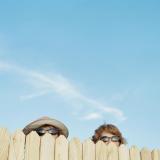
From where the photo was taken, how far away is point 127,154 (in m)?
5.73

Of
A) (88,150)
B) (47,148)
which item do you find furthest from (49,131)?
(47,148)

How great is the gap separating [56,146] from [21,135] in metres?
0.46


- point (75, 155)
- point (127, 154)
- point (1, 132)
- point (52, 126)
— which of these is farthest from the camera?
point (52, 126)

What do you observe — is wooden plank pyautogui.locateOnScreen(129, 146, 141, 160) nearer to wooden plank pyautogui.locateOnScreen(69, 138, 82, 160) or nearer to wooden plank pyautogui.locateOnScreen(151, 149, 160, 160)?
wooden plank pyautogui.locateOnScreen(151, 149, 160, 160)

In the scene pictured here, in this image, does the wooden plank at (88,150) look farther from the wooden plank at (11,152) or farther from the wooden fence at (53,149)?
the wooden plank at (11,152)

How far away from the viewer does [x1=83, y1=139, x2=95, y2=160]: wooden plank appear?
17.8 feet

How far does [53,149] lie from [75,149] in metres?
0.29

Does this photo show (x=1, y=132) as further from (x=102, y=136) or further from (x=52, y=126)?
(x=102, y=136)

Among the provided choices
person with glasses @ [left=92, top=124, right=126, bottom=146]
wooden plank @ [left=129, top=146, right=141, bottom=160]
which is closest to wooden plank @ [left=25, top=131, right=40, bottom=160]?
wooden plank @ [left=129, top=146, right=141, bottom=160]

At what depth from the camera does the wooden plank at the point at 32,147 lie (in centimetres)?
506

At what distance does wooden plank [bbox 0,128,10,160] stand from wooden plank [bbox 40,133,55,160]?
419 mm

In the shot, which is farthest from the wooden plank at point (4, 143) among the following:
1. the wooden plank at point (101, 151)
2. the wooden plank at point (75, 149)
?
the wooden plank at point (101, 151)

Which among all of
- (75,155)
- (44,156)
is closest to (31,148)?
(44,156)

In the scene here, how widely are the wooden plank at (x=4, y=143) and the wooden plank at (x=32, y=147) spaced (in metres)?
0.24
